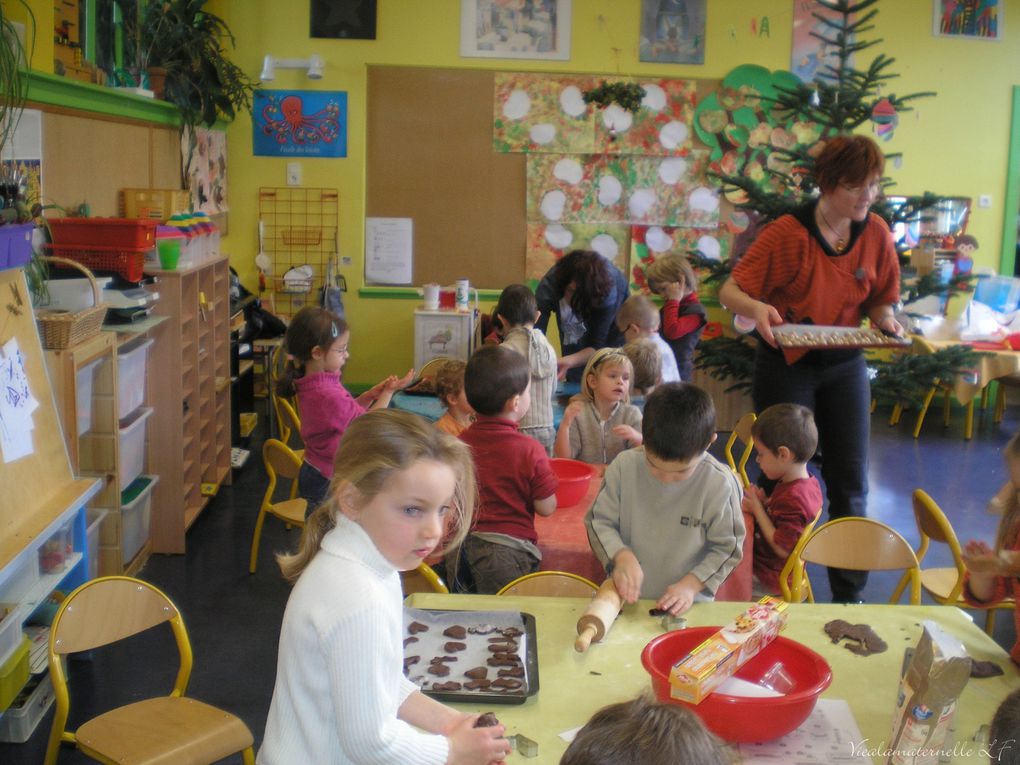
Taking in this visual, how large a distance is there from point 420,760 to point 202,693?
2.07 metres

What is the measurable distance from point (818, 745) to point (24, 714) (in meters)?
2.31

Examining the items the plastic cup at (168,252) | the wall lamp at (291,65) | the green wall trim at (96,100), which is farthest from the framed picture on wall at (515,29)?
the plastic cup at (168,252)

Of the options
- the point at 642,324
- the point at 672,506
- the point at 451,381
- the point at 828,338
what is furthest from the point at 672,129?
the point at 672,506

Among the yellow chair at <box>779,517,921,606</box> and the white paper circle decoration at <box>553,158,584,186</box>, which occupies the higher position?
the white paper circle decoration at <box>553,158,584,186</box>

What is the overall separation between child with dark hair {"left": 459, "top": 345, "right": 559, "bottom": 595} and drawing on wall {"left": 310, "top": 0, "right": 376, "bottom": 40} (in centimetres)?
519

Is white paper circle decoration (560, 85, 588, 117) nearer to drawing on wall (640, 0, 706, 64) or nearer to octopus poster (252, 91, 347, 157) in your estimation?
drawing on wall (640, 0, 706, 64)

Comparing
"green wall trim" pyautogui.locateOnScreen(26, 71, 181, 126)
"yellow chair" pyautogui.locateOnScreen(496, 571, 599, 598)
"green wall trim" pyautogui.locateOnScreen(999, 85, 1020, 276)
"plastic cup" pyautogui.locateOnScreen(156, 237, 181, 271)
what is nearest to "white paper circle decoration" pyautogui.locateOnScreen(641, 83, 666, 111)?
"green wall trim" pyautogui.locateOnScreen(999, 85, 1020, 276)

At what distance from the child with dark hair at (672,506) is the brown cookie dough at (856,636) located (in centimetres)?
27

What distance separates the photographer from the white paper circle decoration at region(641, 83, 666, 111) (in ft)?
25.2

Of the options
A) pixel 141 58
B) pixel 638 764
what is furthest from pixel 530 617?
pixel 141 58

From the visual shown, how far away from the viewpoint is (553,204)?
307 inches

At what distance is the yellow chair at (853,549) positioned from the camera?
9.48ft

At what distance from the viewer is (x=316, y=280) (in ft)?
25.9

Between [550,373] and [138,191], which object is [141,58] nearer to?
[138,191]
